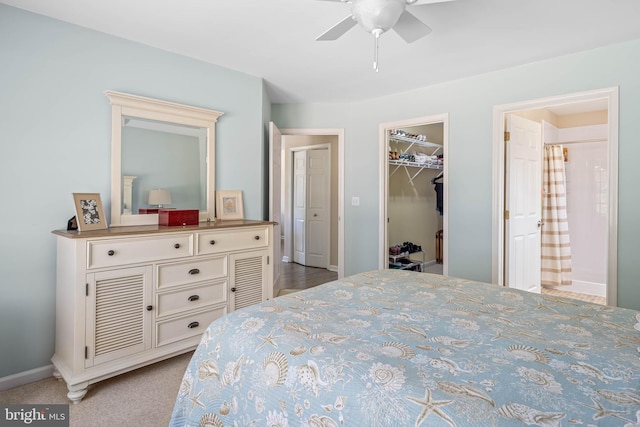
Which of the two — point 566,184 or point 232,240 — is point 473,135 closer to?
point 566,184

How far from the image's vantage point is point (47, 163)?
2.25 m

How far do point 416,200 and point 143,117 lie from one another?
4453 millimetres

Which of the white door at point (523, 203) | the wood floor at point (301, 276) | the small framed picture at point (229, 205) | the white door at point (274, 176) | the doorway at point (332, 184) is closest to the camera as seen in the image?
the small framed picture at point (229, 205)

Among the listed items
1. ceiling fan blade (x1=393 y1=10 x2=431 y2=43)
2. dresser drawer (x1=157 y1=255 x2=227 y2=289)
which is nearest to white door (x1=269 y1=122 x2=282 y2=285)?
dresser drawer (x1=157 y1=255 x2=227 y2=289)

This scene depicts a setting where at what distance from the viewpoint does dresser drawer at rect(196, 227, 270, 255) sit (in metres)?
2.50

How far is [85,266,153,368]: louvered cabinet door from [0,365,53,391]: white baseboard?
536mm

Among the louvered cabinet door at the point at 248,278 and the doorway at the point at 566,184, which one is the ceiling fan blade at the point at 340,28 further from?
the doorway at the point at 566,184

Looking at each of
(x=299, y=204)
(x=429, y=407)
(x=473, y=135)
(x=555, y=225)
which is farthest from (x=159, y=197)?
(x=555, y=225)

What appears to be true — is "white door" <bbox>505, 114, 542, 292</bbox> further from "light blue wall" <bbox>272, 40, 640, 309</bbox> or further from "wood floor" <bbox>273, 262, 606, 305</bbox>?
"wood floor" <bbox>273, 262, 606, 305</bbox>

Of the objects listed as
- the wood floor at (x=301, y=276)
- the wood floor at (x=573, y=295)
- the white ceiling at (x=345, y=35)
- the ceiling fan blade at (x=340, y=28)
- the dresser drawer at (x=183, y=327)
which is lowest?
the wood floor at (x=573, y=295)

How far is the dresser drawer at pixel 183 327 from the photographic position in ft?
7.59

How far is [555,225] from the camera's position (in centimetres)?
443

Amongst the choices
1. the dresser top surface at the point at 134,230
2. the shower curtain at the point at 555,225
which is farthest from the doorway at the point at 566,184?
the dresser top surface at the point at 134,230

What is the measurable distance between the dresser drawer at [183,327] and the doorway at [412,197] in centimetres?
226
